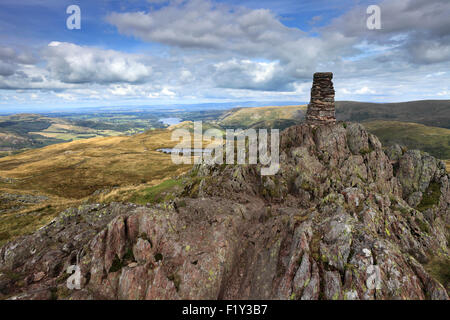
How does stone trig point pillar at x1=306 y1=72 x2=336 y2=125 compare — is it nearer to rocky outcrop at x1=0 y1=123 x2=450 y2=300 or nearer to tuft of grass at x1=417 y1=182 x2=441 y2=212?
rocky outcrop at x1=0 y1=123 x2=450 y2=300

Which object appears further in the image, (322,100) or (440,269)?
(322,100)

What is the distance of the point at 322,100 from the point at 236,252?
35.7m

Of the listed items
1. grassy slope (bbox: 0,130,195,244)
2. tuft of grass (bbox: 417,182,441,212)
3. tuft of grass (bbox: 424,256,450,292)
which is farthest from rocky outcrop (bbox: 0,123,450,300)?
grassy slope (bbox: 0,130,195,244)

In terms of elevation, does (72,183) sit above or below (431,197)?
below

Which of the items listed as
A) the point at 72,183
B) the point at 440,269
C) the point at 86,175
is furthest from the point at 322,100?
the point at 86,175

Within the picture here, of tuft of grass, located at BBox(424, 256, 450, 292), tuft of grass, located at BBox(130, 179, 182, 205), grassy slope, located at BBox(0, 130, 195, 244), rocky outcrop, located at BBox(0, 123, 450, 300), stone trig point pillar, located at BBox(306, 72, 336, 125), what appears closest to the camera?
rocky outcrop, located at BBox(0, 123, 450, 300)

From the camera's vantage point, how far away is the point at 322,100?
43000 mm

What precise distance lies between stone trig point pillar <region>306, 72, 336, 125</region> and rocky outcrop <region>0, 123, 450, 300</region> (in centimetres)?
1566

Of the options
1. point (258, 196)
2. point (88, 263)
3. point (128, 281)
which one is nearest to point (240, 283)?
point (128, 281)

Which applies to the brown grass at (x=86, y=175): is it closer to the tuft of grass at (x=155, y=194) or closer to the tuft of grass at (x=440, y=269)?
the tuft of grass at (x=155, y=194)

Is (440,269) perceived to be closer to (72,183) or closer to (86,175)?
(72,183)

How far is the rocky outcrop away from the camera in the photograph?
1706 centimetres

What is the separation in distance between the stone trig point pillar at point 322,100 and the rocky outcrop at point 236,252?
15.7 meters
